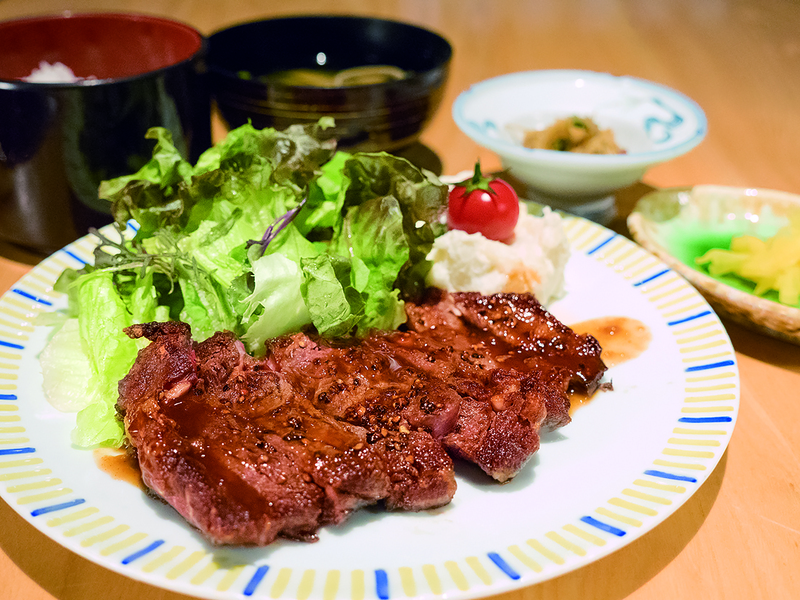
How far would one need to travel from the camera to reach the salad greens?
2.95 m

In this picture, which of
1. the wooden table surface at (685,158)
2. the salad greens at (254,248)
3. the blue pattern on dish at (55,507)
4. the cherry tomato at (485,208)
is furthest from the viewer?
the cherry tomato at (485,208)

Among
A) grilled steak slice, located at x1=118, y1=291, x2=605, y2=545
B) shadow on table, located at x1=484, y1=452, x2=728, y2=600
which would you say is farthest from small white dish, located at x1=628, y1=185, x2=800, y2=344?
shadow on table, located at x1=484, y1=452, x2=728, y2=600

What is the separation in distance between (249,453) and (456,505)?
77 centimetres

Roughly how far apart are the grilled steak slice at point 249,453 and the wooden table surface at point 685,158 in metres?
0.45

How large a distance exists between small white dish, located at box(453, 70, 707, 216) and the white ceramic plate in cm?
150

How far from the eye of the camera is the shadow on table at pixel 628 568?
224 centimetres

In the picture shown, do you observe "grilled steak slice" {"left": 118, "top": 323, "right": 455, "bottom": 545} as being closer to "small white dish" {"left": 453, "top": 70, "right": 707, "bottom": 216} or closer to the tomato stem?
the tomato stem

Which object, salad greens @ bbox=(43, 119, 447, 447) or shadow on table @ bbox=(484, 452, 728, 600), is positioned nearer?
shadow on table @ bbox=(484, 452, 728, 600)

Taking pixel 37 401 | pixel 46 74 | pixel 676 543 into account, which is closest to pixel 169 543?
pixel 37 401

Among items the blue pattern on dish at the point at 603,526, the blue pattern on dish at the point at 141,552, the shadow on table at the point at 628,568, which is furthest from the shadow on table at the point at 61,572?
the blue pattern on dish at the point at 603,526

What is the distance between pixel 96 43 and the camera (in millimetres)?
4430

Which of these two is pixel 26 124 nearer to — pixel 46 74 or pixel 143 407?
pixel 46 74

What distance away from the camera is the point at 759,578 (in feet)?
7.72

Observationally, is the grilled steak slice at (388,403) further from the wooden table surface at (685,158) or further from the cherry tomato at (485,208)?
the cherry tomato at (485,208)
